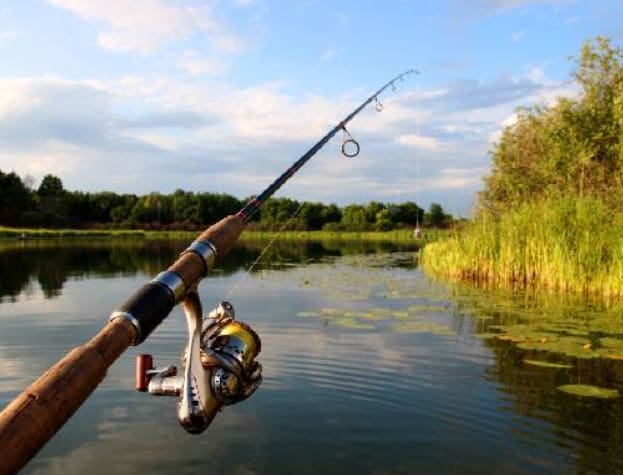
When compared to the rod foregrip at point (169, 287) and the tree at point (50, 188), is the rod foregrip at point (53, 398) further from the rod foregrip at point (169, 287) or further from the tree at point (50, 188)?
the tree at point (50, 188)

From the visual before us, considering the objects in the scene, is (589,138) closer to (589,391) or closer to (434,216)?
(589,391)

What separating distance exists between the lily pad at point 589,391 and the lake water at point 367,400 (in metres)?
0.08

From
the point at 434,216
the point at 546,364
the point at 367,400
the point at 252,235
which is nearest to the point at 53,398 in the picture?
the point at 367,400

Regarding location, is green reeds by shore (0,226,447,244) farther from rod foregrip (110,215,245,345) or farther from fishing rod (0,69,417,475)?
rod foregrip (110,215,245,345)

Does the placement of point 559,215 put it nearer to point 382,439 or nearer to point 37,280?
point 382,439

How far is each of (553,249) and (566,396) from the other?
9.53 meters

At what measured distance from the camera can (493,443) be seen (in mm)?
5230

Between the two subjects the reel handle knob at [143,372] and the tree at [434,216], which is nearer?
A: the reel handle knob at [143,372]

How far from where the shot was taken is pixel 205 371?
2.96 metres

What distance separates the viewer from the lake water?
4.88 metres

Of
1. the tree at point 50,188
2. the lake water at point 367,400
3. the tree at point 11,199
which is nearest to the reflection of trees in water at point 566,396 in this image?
the lake water at point 367,400

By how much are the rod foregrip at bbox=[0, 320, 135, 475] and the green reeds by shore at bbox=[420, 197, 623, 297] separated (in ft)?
44.3

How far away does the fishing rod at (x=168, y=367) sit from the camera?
184 cm

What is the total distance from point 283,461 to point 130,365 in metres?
3.84
